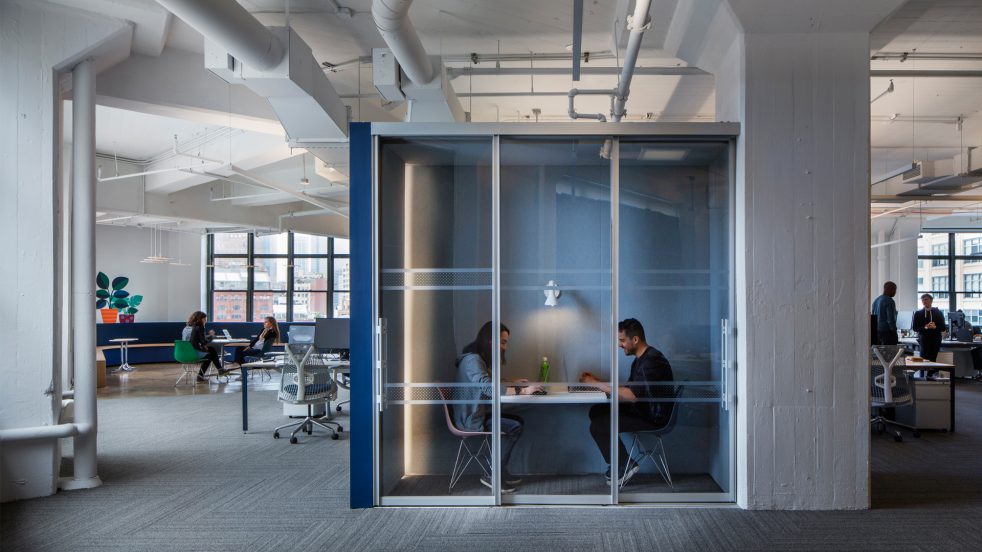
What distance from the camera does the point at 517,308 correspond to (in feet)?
15.2

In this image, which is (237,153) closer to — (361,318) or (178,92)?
(178,92)

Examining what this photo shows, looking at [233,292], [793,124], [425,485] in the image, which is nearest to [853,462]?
[793,124]

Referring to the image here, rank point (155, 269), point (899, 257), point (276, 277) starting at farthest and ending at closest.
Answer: point (276, 277), point (155, 269), point (899, 257)

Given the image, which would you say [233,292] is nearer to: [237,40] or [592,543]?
[237,40]

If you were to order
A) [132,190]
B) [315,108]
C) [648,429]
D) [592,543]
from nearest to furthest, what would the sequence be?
[592,543], [648,429], [315,108], [132,190]

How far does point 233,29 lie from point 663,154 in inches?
127

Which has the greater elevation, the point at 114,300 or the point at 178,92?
the point at 178,92

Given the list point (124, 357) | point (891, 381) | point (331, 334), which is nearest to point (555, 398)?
point (331, 334)

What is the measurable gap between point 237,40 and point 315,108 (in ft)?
5.29

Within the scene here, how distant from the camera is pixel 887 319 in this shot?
310 inches

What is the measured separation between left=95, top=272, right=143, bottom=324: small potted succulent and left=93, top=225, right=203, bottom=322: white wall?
23 cm

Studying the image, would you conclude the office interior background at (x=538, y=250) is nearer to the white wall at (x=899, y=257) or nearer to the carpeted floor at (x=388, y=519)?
the carpeted floor at (x=388, y=519)

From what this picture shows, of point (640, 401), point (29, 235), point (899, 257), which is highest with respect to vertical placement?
point (899, 257)

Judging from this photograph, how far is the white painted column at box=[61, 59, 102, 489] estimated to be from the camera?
15.5 ft
